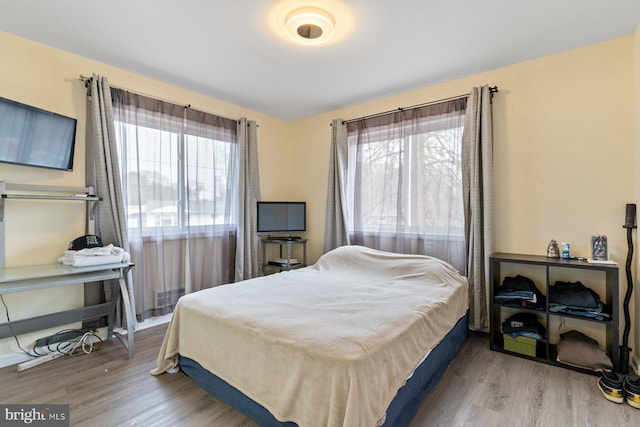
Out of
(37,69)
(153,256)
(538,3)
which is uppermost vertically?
(538,3)

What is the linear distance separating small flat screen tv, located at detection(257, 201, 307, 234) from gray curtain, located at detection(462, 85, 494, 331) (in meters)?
2.11

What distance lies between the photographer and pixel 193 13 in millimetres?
2037

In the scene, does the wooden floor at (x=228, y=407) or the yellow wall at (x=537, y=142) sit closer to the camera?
the wooden floor at (x=228, y=407)

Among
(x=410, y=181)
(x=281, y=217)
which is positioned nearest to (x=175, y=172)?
(x=281, y=217)

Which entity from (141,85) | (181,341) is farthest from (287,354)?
(141,85)

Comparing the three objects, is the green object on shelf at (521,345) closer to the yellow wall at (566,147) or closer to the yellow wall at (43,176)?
the yellow wall at (566,147)

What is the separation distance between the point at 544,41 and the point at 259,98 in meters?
2.85

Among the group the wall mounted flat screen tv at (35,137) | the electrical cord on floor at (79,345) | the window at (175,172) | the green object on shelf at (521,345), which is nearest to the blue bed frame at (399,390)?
the green object on shelf at (521,345)

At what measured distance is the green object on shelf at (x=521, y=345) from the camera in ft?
7.77

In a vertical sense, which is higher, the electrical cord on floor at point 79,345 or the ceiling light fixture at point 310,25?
the ceiling light fixture at point 310,25

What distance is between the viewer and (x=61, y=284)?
6.86 feet

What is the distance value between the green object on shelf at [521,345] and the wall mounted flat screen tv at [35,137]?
4015mm

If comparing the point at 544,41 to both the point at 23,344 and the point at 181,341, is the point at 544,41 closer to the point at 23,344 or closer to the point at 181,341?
the point at 181,341

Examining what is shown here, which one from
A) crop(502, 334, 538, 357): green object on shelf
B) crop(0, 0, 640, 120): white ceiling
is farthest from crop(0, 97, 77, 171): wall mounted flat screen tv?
crop(502, 334, 538, 357): green object on shelf
